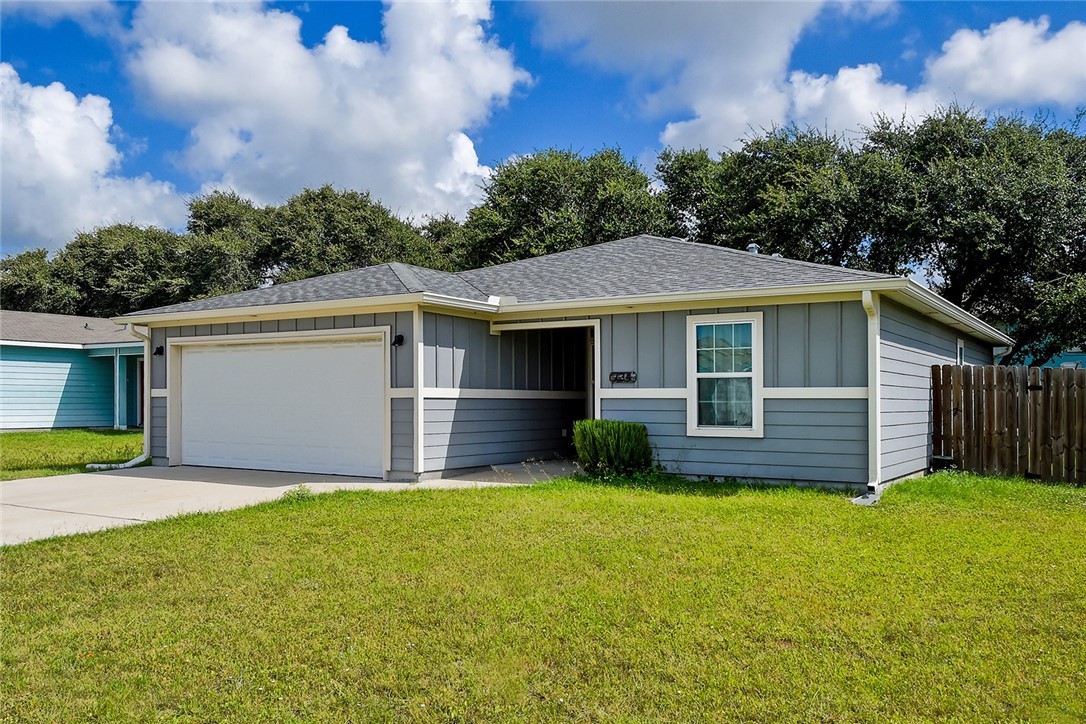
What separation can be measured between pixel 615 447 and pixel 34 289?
33577 mm

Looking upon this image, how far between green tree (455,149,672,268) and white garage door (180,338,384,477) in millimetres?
13378

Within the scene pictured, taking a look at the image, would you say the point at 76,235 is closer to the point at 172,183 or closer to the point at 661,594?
the point at 172,183

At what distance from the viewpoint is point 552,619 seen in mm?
4145

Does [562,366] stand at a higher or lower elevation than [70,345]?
lower

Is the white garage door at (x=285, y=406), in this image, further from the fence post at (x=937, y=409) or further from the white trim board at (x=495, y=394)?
the fence post at (x=937, y=409)

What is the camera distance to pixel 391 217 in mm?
34219

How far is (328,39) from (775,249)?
44.6ft

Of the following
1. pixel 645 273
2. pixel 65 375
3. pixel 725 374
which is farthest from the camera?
pixel 65 375

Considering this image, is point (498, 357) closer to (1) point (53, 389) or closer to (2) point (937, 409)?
(2) point (937, 409)

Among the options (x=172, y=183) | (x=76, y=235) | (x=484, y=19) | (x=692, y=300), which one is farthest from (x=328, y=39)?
(x=76, y=235)

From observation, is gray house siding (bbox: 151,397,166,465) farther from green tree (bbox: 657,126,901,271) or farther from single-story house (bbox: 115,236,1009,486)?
green tree (bbox: 657,126,901,271)

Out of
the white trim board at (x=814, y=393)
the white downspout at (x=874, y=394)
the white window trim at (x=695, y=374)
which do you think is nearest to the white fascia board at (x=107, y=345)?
the white window trim at (x=695, y=374)

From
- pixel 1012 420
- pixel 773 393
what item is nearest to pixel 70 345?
pixel 773 393

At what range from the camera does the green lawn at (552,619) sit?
10.5 ft
